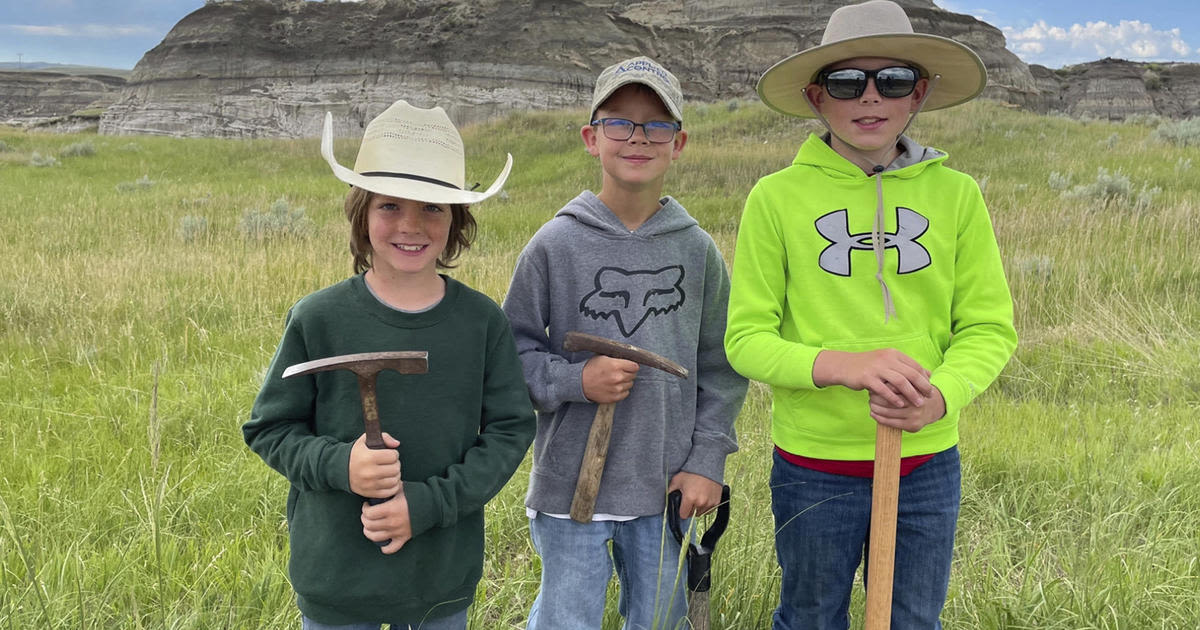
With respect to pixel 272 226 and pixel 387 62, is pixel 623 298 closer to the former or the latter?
pixel 272 226

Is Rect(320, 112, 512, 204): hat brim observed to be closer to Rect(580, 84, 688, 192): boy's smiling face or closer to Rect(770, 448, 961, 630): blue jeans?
Rect(580, 84, 688, 192): boy's smiling face

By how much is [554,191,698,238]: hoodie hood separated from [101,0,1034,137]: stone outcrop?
1635 inches

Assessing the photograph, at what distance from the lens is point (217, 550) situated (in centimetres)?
284

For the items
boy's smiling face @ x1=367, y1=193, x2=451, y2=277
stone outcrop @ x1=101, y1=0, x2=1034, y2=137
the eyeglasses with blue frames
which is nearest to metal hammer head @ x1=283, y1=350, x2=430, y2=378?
boy's smiling face @ x1=367, y1=193, x2=451, y2=277

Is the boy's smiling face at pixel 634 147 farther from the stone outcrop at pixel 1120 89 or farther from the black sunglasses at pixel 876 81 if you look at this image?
the stone outcrop at pixel 1120 89

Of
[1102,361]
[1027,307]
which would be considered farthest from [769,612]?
[1027,307]

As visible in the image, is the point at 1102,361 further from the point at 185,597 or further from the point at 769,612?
the point at 185,597

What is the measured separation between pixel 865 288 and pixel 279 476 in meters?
2.73

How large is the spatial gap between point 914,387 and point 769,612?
48.8 inches

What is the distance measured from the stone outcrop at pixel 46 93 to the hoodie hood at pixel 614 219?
10426 cm

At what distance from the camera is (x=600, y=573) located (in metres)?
2.12

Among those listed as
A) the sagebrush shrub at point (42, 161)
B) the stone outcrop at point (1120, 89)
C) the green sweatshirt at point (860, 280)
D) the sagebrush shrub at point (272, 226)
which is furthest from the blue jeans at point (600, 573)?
the stone outcrop at point (1120, 89)

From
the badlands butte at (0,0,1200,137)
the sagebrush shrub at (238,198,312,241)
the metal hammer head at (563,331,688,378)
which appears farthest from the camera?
the badlands butte at (0,0,1200,137)

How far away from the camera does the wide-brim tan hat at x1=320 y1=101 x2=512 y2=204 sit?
1746 mm
